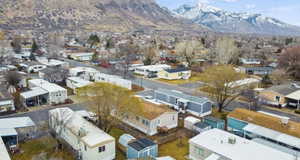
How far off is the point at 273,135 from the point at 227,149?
5.94 meters

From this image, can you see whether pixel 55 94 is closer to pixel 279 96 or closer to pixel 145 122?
pixel 145 122

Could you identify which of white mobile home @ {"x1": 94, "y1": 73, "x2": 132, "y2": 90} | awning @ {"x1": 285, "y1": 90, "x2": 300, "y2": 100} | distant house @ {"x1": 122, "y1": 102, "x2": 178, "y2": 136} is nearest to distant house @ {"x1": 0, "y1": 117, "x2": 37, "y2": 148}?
distant house @ {"x1": 122, "y1": 102, "x2": 178, "y2": 136}

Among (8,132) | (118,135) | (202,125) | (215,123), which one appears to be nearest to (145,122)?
(118,135)

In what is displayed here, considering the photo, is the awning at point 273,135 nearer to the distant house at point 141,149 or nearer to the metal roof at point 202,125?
the metal roof at point 202,125

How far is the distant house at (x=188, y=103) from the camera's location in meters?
27.3

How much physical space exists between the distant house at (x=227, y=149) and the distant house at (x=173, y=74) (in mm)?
28732

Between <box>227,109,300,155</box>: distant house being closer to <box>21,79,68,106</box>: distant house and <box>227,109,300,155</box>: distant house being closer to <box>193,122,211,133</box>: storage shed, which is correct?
<box>193,122,211,133</box>: storage shed

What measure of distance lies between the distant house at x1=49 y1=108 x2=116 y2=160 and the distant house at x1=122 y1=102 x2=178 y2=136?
4.29 metres

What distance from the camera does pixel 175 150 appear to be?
19.7 metres

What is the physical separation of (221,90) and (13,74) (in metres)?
31.2

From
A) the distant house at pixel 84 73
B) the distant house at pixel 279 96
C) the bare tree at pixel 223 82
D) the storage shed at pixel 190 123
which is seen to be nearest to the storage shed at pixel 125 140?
the storage shed at pixel 190 123

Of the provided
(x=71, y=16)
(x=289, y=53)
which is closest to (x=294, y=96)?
(x=289, y=53)

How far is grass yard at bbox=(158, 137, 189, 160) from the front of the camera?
1889cm

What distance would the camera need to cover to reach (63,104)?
99.0 feet
